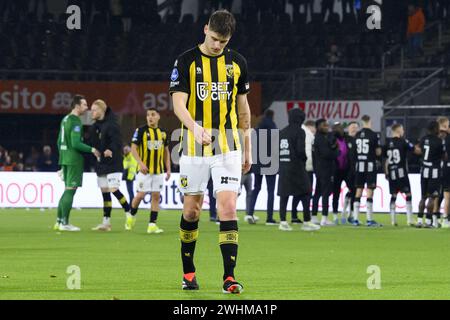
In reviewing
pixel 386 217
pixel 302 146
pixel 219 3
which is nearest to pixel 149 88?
pixel 219 3

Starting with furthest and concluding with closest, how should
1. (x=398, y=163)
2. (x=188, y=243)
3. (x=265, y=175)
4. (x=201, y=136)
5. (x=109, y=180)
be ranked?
(x=265, y=175) → (x=398, y=163) → (x=109, y=180) → (x=188, y=243) → (x=201, y=136)

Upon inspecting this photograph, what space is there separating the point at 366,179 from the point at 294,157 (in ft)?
10.5

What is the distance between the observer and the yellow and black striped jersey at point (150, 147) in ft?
63.2

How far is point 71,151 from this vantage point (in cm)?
1953

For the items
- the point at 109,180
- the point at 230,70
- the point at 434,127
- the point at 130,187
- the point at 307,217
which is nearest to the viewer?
the point at 230,70

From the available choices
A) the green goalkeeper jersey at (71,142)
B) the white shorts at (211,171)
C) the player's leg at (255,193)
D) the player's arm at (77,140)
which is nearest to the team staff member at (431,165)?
the player's leg at (255,193)

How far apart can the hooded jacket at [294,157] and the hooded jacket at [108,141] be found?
9.83 feet

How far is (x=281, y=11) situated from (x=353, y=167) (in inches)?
808

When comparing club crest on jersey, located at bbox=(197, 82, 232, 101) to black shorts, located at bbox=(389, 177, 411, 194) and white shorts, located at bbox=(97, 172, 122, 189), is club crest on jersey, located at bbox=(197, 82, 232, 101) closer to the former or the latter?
white shorts, located at bbox=(97, 172, 122, 189)

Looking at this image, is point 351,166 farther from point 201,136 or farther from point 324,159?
point 201,136

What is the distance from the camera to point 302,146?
20.4m

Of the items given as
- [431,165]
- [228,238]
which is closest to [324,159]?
[431,165]

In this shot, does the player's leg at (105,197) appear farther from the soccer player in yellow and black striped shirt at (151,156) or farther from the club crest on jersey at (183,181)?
the club crest on jersey at (183,181)

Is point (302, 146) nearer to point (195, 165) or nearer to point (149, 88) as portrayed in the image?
point (195, 165)
